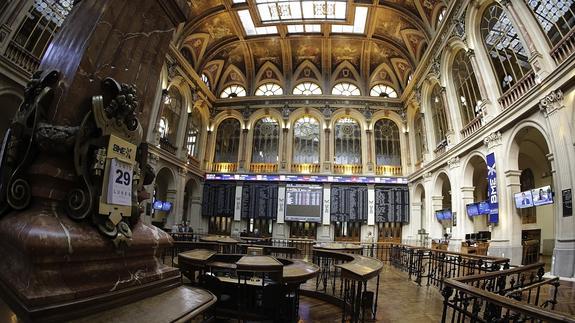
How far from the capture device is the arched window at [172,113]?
1594 cm

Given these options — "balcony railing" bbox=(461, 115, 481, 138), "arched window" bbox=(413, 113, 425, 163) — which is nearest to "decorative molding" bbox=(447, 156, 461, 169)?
"balcony railing" bbox=(461, 115, 481, 138)

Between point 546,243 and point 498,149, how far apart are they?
7.14 m

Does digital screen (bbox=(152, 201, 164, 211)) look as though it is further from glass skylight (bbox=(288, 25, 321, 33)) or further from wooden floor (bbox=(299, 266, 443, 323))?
glass skylight (bbox=(288, 25, 321, 33))

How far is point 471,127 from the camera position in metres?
11.8

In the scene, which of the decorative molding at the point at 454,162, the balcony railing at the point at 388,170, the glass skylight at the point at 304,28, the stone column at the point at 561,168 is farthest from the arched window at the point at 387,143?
the stone column at the point at 561,168

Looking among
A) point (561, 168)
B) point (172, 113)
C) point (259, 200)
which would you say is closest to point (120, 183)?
point (561, 168)

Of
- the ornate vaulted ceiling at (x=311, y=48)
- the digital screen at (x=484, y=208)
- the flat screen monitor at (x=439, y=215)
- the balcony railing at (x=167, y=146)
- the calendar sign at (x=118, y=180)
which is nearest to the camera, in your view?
the calendar sign at (x=118, y=180)

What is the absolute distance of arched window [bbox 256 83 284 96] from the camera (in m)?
21.7

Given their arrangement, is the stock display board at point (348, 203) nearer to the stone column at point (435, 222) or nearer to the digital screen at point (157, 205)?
the stone column at point (435, 222)

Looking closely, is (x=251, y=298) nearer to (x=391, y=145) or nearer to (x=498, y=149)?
(x=498, y=149)

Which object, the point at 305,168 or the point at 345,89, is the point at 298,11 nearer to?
the point at 345,89

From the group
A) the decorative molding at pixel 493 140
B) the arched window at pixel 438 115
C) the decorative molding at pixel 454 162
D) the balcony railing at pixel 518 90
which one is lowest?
the decorative molding at pixel 454 162

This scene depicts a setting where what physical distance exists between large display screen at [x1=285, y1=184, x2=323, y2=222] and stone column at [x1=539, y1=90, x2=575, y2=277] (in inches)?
495

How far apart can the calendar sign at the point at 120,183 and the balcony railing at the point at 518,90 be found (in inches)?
419
